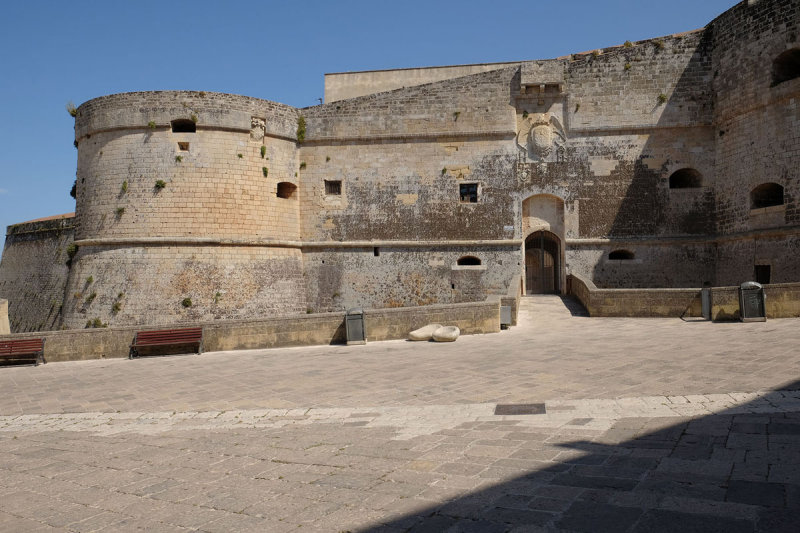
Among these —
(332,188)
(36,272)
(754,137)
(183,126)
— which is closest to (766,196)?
(754,137)

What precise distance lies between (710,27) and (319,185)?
40.4 ft

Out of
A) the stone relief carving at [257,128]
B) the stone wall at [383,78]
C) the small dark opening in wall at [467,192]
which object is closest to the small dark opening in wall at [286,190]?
the stone relief carving at [257,128]

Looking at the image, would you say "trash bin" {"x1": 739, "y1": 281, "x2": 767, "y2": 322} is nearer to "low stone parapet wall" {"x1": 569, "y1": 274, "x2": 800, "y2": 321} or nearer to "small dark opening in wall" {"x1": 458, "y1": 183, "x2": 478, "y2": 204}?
"low stone parapet wall" {"x1": 569, "y1": 274, "x2": 800, "y2": 321}

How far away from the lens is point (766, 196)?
603 inches

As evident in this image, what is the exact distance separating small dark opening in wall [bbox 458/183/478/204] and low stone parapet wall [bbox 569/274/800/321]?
4973 millimetres

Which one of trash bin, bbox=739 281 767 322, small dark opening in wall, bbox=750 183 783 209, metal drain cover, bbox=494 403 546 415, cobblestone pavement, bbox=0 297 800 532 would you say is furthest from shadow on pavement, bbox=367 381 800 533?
small dark opening in wall, bbox=750 183 783 209

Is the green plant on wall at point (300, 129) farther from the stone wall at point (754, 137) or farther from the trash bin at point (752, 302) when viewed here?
the trash bin at point (752, 302)

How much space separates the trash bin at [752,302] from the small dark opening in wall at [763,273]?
4968mm

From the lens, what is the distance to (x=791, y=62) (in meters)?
14.5

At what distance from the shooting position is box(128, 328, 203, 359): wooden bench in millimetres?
10375

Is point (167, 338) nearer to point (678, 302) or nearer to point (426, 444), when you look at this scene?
point (426, 444)

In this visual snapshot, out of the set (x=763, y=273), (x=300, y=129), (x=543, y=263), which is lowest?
(x=763, y=273)

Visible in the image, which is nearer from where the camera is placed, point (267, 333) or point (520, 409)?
point (520, 409)

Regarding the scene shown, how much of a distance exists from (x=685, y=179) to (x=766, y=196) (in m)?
2.41
